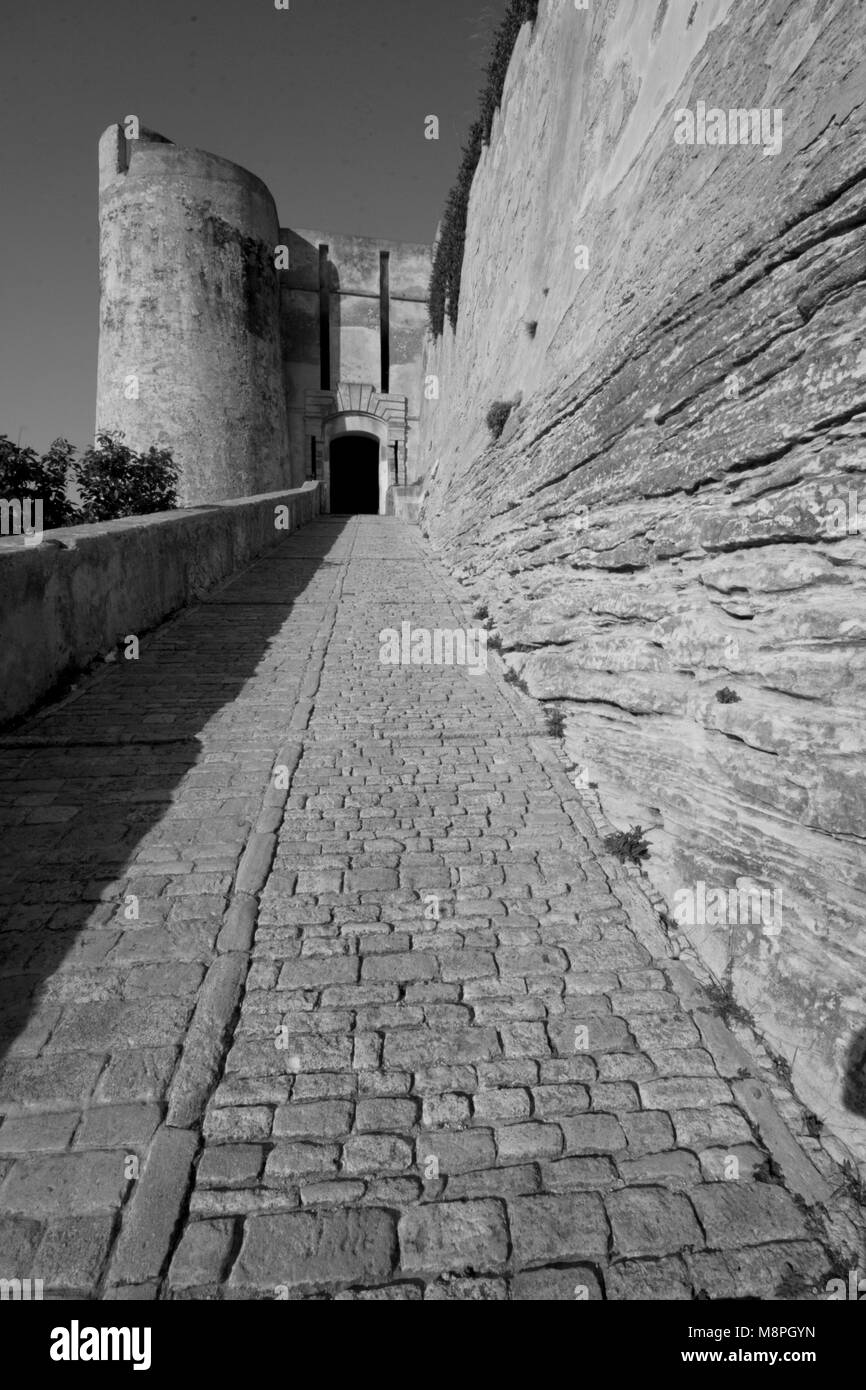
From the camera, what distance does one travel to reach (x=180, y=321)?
2445 centimetres

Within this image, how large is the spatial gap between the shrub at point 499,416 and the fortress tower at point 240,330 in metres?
14.6

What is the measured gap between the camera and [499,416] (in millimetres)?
12000

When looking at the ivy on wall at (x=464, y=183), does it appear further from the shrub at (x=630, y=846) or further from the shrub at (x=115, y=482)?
the shrub at (x=630, y=846)

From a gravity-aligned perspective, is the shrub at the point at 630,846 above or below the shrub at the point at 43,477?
below

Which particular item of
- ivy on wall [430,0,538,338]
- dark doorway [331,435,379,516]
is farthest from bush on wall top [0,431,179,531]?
dark doorway [331,435,379,516]

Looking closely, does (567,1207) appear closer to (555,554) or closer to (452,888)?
(452,888)

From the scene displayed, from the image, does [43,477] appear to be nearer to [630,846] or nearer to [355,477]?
[630,846]

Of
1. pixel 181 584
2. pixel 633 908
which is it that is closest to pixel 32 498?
pixel 181 584

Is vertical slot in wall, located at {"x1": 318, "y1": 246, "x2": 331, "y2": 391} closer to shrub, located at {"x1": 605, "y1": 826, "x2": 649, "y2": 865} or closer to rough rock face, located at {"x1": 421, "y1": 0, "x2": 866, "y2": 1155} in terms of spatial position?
rough rock face, located at {"x1": 421, "y1": 0, "x2": 866, "y2": 1155}

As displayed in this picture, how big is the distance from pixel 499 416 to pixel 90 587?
7718mm

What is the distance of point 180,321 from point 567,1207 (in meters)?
28.2

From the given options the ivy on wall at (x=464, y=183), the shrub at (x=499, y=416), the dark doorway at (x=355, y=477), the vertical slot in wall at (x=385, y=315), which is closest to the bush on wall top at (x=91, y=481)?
the shrub at (x=499, y=416)

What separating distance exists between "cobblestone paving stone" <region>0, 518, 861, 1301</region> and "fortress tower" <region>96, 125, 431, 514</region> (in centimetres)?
2308

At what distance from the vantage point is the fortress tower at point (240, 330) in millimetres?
24078
